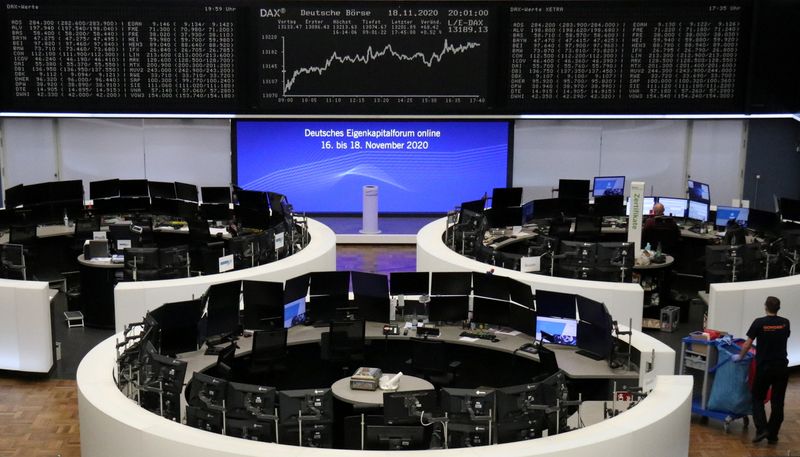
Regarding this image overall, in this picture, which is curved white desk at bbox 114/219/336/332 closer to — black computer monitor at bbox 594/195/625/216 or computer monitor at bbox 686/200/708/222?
black computer monitor at bbox 594/195/625/216

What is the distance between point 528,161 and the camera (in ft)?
56.1


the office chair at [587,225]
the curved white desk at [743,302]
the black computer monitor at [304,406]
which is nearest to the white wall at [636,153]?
the office chair at [587,225]

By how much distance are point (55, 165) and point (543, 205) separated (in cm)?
816

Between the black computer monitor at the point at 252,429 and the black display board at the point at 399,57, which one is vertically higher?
the black display board at the point at 399,57

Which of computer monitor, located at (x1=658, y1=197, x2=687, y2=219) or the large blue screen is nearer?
computer monitor, located at (x1=658, y1=197, x2=687, y2=219)

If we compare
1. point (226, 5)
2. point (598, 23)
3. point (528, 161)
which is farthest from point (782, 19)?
point (226, 5)

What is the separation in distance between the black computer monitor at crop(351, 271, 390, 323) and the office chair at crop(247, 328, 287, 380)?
1.09m

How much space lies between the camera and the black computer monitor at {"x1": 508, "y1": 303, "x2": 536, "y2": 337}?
31.4 ft

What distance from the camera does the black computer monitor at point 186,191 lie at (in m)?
14.6

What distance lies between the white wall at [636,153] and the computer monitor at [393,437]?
10.7 meters

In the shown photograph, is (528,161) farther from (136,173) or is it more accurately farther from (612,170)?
(136,173)

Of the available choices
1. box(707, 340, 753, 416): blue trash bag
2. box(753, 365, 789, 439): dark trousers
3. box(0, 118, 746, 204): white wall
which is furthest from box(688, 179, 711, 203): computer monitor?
box(753, 365, 789, 439): dark trousers

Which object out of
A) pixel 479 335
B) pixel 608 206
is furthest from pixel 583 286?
pixel 608 206

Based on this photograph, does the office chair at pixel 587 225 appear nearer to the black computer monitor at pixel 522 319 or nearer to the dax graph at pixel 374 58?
the dax graph at pixel 374 58
